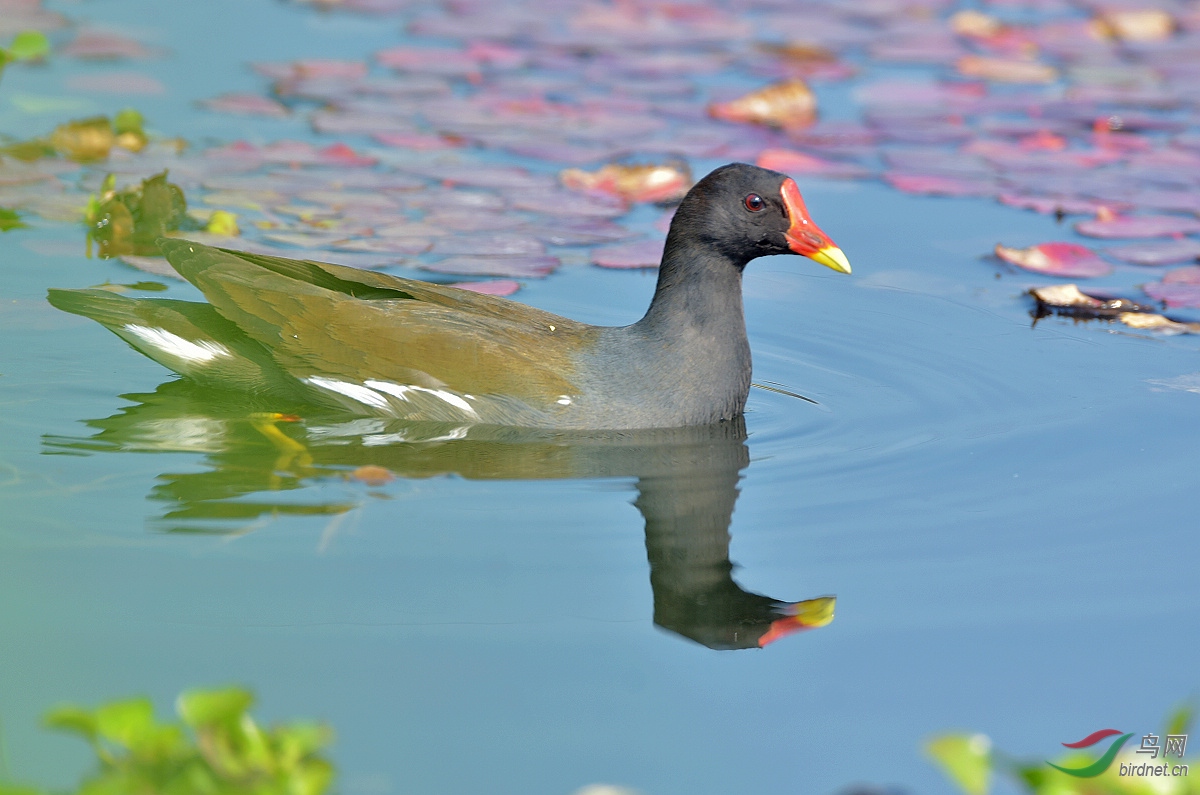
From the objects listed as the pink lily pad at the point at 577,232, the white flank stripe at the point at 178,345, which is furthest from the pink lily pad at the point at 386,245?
the white flank stripe at the point at 178,345

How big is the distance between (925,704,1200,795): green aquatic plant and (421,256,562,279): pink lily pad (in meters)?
2.95

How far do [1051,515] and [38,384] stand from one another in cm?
278

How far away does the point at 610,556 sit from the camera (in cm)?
336

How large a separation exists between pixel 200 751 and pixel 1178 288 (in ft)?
13.5

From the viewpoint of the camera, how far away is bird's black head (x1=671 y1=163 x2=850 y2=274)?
13.6 ft

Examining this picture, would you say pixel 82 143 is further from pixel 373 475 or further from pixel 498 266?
pixel 373 475

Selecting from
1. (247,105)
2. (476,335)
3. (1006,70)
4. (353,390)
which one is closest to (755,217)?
(476,335)

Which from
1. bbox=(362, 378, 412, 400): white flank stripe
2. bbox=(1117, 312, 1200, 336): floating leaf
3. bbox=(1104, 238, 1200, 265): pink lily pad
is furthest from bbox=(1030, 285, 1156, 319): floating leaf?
bbox=(362, 378, 412, 400): white flank stripe

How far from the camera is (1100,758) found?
2.54m

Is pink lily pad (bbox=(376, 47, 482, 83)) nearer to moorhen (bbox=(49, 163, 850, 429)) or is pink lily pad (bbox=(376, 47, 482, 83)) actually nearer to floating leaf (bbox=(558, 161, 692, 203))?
floating leaf (bbox=(558, 161, 692, 203))

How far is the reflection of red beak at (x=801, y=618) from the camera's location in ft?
9.98

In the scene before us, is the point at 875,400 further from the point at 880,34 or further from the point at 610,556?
the point at 880,34

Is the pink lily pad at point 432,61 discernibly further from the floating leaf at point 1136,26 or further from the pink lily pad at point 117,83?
the floating leaf at point 1136,26

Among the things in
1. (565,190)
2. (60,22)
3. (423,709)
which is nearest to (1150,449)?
(423,709)
